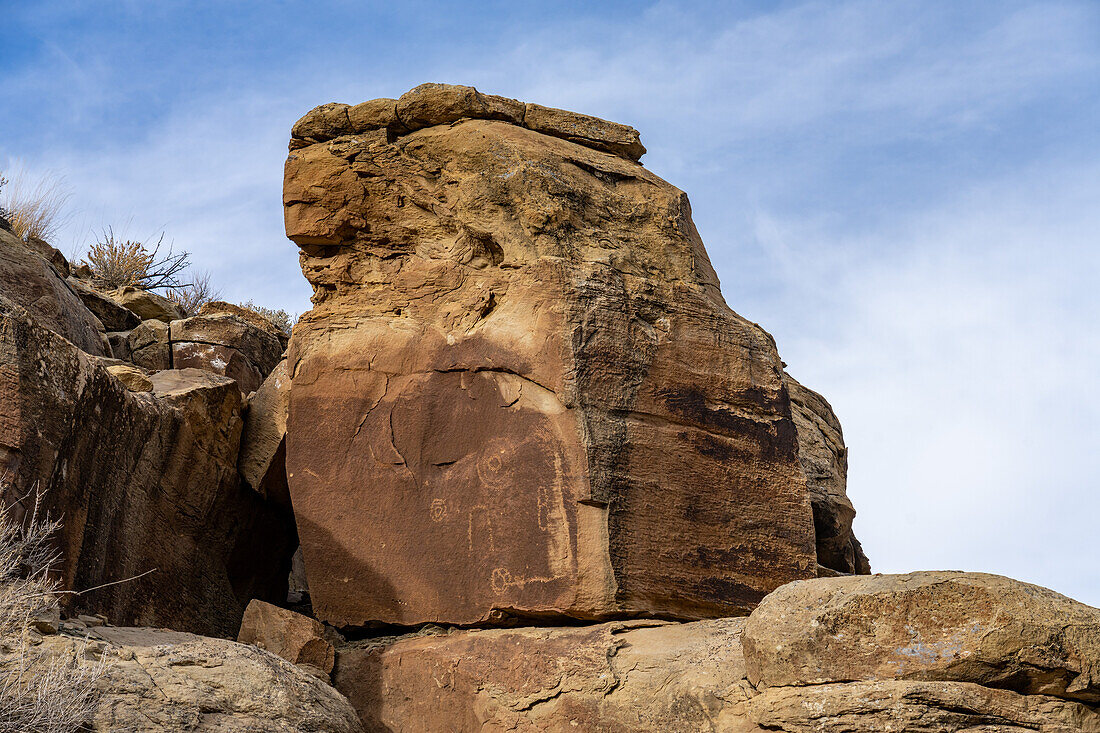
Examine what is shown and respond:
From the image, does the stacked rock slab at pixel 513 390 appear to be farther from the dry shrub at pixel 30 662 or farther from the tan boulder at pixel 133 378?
the dry shrub at pixel 30 662

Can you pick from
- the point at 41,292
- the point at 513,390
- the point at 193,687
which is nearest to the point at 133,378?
the point at 41,292

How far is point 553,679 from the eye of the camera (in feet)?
15.7

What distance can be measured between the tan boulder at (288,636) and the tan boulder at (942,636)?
2087 mm

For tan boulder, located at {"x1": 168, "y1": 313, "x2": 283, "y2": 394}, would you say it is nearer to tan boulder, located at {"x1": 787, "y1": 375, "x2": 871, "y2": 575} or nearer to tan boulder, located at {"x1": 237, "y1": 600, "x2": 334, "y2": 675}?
tan boulder, located at {"x1": 237, "y1": 600, "x2": 334, "y2": 675}

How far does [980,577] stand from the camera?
4.03m

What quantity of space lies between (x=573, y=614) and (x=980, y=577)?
1.74m

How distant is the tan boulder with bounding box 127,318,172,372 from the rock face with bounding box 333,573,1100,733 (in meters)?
4.23

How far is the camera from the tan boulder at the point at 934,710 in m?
3.82

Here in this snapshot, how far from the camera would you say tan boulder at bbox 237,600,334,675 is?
16.9ft

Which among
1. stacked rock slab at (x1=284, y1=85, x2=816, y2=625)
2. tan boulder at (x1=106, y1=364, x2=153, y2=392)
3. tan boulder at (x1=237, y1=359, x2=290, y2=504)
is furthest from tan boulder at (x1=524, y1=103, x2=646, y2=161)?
tan boulder at (x1=106, y1=364, x2=153, y2=392)

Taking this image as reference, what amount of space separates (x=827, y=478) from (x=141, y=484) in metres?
4.16

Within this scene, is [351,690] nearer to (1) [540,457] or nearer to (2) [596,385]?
(1) [540,457]

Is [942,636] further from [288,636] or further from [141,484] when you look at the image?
[141,484]

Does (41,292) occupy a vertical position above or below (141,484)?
above
